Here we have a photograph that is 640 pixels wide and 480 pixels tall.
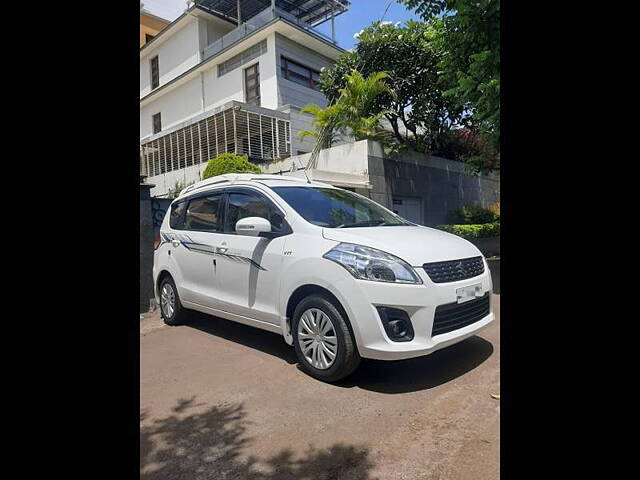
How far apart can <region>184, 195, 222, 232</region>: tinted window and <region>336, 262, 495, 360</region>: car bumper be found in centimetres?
214

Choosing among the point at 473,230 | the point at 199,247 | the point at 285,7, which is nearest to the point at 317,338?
the point at 199,247

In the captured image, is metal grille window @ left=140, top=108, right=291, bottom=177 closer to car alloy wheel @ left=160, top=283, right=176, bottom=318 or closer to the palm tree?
the palm tree

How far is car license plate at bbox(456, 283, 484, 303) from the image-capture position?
3.30 metres

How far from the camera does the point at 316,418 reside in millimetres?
2848

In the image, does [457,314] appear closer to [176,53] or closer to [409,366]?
[409,366]

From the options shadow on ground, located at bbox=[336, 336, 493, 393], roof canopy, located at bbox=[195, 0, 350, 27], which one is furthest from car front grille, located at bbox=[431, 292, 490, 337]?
roof canopy, located at bbox=[195, 0, 350, 27]

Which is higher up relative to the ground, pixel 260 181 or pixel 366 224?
pixel 260 181

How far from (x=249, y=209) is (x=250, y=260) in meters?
0.62

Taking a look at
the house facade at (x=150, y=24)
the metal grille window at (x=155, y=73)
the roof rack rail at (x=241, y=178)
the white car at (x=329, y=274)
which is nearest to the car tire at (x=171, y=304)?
the white car at (x=329, y=274)

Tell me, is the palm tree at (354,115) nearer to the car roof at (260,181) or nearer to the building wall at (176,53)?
the car roof at (260,181)
